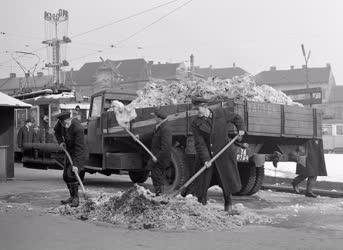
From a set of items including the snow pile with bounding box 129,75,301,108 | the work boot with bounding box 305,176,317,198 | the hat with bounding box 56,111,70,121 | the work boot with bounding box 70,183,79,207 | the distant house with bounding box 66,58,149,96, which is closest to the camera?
the work boot with bounding box 70,183,79,207

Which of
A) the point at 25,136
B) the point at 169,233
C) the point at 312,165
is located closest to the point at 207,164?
the point at 169,233

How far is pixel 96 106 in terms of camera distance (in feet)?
45.5

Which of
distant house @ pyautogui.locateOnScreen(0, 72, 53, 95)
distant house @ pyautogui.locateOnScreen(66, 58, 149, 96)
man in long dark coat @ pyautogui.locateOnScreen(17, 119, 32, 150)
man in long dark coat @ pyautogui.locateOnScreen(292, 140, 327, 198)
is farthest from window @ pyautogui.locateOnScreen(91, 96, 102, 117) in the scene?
distant house @ pyautogui.locateOnScreen(66, 58, 149, 96)

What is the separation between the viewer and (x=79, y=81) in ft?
344

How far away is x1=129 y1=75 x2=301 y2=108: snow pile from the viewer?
1154 centimetres

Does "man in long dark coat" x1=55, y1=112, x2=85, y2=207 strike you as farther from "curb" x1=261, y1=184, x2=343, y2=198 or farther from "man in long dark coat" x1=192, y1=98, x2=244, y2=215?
"curb" x1=261, y1=184, x2=343, y2=198

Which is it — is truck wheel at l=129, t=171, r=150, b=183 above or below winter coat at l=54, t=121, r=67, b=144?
below

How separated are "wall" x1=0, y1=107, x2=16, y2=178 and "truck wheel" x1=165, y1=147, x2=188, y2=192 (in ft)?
20.4

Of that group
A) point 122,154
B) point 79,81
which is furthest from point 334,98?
point 122,154

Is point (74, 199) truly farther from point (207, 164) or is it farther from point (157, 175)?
point (207, 164)

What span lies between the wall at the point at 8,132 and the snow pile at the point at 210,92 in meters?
4.80

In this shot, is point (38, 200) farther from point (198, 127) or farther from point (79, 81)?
point (79, 81)

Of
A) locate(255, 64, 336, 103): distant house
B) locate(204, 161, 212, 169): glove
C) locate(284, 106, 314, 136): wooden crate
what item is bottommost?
locate(204, 161, 212, 169): glove

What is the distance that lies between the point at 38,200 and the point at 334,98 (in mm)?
94686
